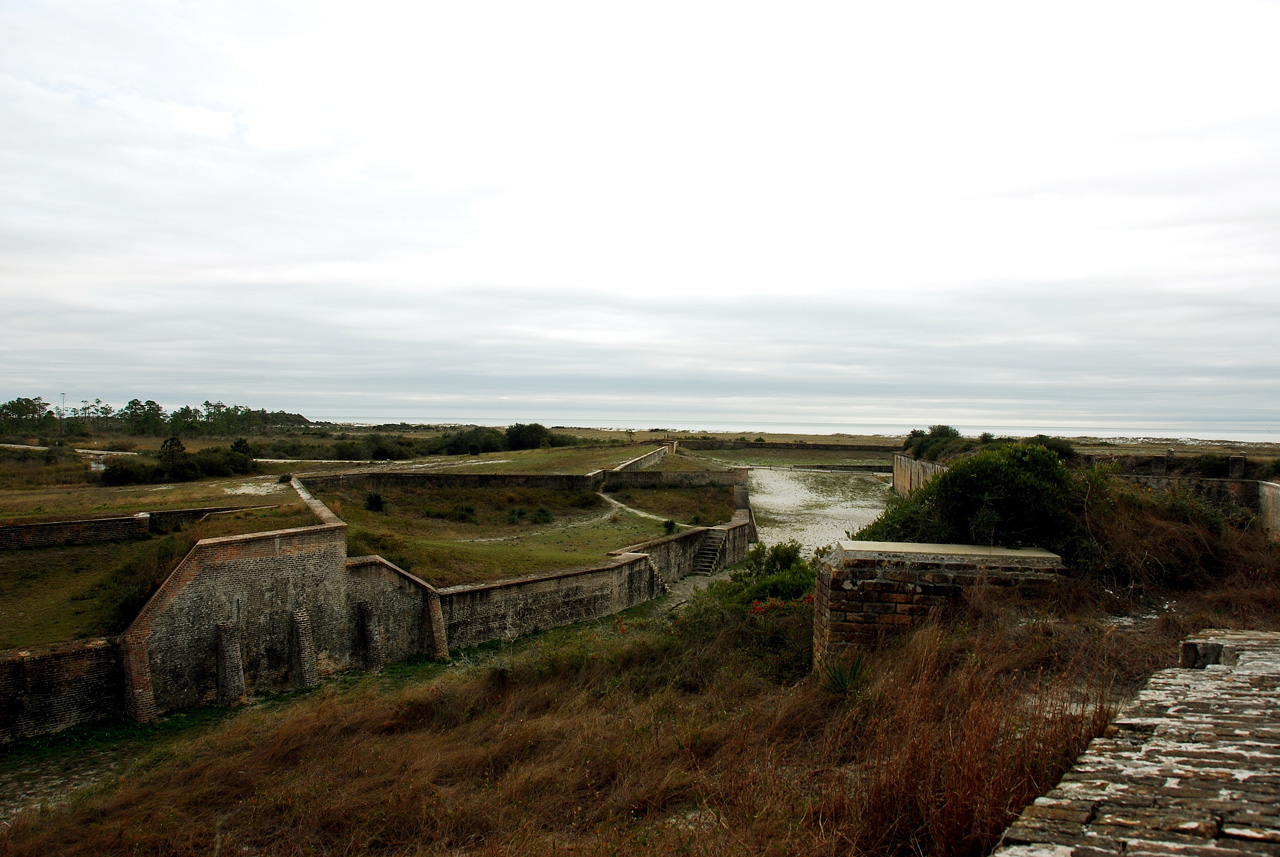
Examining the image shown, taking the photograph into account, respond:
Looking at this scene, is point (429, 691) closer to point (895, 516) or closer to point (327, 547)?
point (895, 516)

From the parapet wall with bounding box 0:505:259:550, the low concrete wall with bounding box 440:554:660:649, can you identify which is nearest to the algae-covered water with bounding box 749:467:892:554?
the low concrete wall with bounding box 440:554:660:649

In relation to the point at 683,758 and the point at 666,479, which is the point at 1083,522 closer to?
the point at 683,758

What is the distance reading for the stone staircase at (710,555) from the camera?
24.2 meters

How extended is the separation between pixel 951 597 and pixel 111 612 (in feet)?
42.3

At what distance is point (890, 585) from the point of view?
565cm

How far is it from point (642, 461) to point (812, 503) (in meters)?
9.56

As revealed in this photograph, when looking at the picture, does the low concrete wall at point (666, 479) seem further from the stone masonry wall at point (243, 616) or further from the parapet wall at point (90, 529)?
the stone masonry wall at point (243, 616)

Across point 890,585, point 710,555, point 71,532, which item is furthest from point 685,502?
point 890,585

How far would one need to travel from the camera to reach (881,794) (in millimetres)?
2963

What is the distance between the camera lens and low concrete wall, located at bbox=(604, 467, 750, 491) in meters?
31.6

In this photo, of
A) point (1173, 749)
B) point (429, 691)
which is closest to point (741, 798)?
point (1173, 749)

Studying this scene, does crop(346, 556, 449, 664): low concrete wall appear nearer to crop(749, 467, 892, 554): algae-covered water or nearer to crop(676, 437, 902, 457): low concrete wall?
crop(749, 467, 892, 554): algae-covered water

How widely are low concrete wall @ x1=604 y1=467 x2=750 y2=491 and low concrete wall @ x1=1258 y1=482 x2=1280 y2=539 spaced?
2217 cm

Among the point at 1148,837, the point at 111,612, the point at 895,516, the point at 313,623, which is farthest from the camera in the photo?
the point at 313,623
